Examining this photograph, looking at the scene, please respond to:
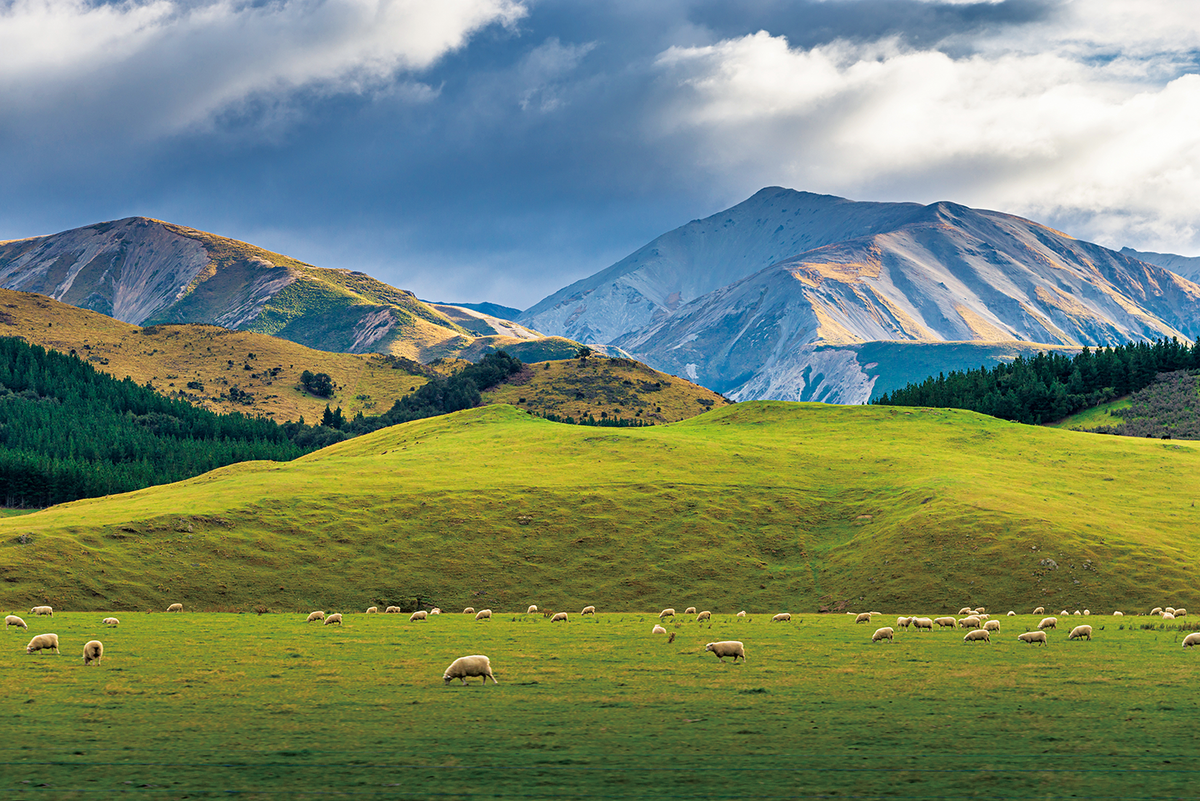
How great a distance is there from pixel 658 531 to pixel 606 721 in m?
68.1

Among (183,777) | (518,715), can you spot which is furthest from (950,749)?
(183,777)

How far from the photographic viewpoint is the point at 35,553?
79.5m

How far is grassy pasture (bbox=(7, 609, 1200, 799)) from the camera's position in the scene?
1848 cm

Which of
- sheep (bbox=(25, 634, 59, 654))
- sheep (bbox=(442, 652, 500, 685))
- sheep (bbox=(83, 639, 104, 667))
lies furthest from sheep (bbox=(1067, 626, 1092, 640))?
sheep (bbox=(25, 634, 59, 654))

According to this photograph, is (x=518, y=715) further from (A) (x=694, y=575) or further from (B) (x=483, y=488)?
(B) (x=483, y=488)

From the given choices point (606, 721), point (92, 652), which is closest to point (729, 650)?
point (606, 721)

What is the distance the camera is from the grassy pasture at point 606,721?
18.5m

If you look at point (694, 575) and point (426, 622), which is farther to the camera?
point (694, 575)

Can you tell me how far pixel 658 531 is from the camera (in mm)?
92562

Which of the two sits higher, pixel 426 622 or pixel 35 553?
pixel 35 553

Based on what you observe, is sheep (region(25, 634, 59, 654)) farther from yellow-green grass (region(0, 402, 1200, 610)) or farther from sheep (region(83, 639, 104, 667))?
yellow-green grass (region(0, 402, 1200, 610))

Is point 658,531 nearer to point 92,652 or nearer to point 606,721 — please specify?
point 92,652

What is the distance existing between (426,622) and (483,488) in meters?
44.5

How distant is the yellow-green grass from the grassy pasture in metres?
36.0
